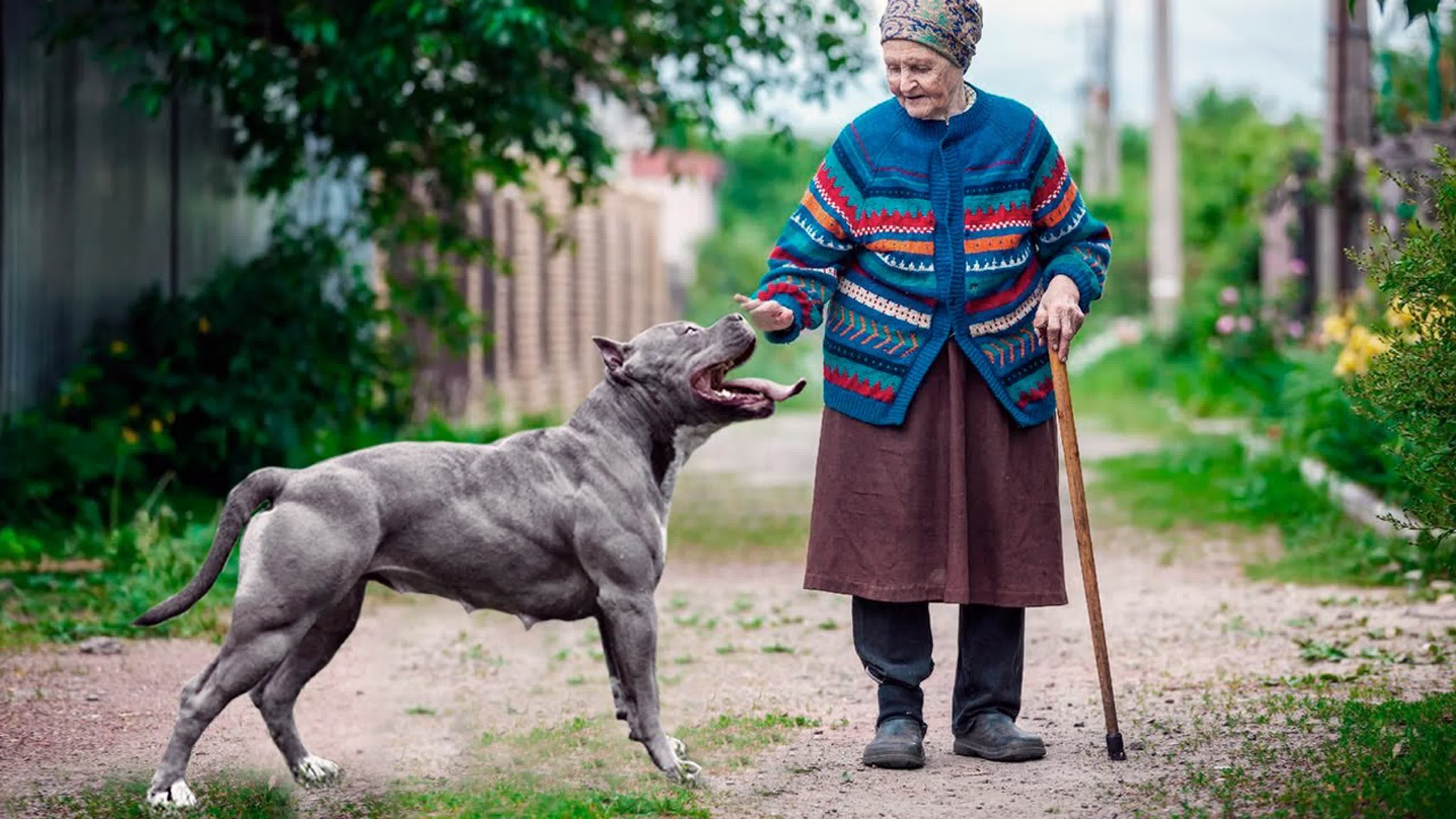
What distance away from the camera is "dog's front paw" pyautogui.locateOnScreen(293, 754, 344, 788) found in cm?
492

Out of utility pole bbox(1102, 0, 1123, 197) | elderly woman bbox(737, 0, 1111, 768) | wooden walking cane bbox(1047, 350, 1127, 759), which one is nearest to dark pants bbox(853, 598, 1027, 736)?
elderly woman bbox(737, 0, 1111, 768)

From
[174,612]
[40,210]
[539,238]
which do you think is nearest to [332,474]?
[174,612]

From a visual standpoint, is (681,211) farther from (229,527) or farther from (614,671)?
(229,527)

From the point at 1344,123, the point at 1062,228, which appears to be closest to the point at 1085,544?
the point at 1062,228

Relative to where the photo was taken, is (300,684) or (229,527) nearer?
(229,527)

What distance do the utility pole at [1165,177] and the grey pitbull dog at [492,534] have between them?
1899 centimetres

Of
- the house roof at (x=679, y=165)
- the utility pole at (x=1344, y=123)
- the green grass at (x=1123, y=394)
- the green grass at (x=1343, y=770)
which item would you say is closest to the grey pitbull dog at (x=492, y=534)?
the green grass at (x=1343, y=770)

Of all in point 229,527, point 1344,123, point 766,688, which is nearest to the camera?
point 229,527

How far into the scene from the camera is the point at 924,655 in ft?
16.8

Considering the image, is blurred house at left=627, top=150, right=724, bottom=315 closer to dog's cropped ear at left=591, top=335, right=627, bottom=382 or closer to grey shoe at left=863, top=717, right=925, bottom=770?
dog's cropped ear at left=591, top=335, right=627, bottom=382

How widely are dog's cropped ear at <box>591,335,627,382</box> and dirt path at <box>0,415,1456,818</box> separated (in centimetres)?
115

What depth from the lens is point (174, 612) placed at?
4.57 meters

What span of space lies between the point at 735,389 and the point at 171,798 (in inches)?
70.9

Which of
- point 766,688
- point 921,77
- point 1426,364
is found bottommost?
point 766,688
